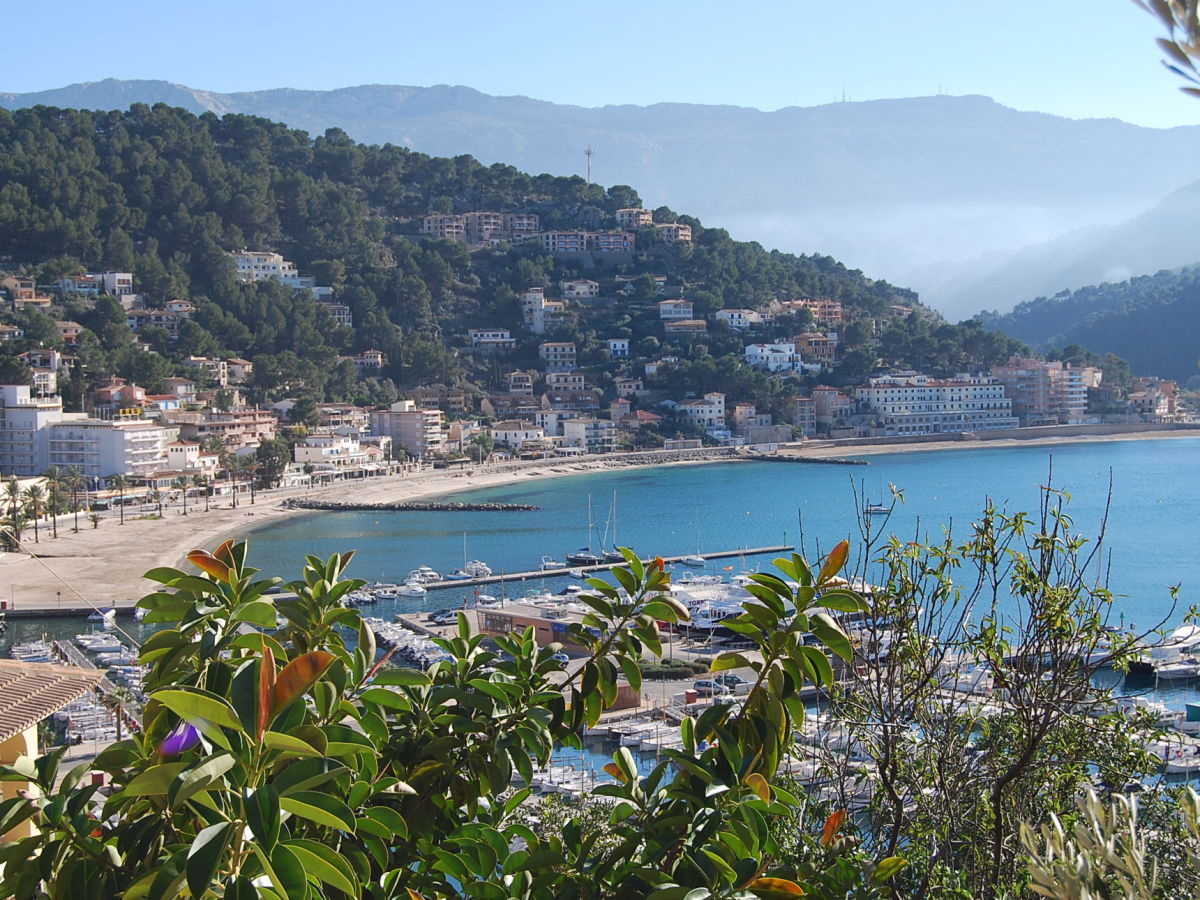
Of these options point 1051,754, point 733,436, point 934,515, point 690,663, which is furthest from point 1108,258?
point 1051,754

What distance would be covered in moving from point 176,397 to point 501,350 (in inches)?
597

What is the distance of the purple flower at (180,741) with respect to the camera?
1.29m

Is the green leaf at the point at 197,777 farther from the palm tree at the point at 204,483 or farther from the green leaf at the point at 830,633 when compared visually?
the palm tree at the point at 204,483

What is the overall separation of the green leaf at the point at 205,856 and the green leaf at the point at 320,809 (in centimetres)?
6

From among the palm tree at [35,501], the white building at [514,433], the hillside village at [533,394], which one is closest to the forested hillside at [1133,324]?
the hillside village at [533,394]

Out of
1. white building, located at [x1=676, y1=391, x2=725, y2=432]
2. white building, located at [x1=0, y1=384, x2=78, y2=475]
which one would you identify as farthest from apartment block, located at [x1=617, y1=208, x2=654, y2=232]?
white building, located at [x1=0, y1=384, x2=78, y2=475]

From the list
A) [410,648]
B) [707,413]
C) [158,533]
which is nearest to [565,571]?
[410,648]

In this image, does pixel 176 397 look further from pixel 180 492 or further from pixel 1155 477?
pixel 1155 477

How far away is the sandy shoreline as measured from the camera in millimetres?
18281

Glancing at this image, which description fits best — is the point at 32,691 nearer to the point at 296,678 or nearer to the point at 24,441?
the point at 296,678

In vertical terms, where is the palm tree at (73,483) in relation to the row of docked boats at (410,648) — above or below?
above

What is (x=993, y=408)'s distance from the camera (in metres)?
46.9

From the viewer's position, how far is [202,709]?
3.52ft

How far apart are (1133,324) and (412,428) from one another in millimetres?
45756
